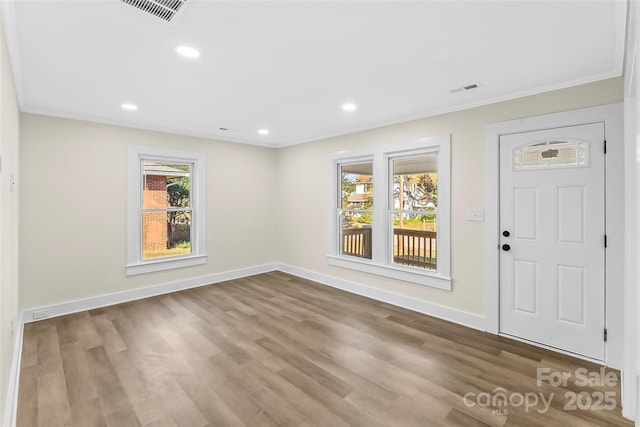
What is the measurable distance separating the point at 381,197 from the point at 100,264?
393 centimetres

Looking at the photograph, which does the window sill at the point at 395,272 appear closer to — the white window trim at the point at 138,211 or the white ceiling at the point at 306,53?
the white ceiling at the point at 306,53

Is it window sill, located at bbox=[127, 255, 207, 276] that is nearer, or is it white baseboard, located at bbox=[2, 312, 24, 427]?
white baseboard, located at bbox=[2, 312, 24, 427]

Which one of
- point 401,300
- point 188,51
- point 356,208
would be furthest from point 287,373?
point 356,208

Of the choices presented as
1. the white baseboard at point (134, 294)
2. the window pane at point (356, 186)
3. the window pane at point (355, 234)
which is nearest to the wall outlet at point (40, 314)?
the white baseboard at point (134, 294)

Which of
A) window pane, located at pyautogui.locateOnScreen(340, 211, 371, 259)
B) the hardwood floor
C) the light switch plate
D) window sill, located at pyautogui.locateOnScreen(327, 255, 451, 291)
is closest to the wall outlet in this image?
the hardwood floor

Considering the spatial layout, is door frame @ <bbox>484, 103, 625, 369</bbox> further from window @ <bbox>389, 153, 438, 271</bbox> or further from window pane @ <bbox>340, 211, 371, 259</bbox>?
window pane @ <bbox>340, 211, 371, 259</bbox>

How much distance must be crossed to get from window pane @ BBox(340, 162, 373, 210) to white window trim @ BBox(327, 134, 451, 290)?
12cm

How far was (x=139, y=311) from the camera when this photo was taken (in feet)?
12.7

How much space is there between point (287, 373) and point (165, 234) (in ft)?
10.8

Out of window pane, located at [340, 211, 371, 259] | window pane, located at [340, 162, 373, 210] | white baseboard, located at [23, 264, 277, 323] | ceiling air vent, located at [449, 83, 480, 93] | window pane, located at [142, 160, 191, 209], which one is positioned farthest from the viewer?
window pane, located at [340, 211, 371, 259]

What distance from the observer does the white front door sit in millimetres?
2684

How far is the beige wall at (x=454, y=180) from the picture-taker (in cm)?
294

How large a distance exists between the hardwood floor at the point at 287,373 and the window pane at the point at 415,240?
76cm

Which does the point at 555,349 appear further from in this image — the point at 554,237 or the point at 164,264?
the point at 164,264
